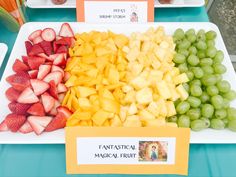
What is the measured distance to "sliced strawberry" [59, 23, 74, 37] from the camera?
0.93 metres

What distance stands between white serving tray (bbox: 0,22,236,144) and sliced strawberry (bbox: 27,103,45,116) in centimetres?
4

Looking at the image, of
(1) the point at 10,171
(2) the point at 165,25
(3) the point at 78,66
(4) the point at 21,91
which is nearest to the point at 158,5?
(2) the point at 165,25

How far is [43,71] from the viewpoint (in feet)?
2.58

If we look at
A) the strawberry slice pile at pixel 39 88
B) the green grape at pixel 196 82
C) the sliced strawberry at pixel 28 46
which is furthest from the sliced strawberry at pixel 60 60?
the green grape at pixel 196 82

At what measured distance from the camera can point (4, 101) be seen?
78 centimetres

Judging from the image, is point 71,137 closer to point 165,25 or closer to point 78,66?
point 78,66

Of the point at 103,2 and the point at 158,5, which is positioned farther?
the point at 158,5

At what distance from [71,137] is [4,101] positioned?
0.23m

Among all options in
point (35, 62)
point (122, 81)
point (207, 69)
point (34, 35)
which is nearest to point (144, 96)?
point (122, 81)

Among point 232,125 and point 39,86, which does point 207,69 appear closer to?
point 232,125

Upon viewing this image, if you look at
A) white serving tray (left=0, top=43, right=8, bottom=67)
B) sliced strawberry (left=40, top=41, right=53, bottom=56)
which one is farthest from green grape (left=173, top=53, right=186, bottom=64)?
white serving tray (left=0, top=43, right=8, bottom=67)

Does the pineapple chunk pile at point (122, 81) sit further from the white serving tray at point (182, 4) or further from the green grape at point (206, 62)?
the white serving tray at point (182, 4)

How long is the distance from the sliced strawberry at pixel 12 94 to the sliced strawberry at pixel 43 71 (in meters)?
Answer: 0.06

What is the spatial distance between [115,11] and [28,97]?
0.36 m
